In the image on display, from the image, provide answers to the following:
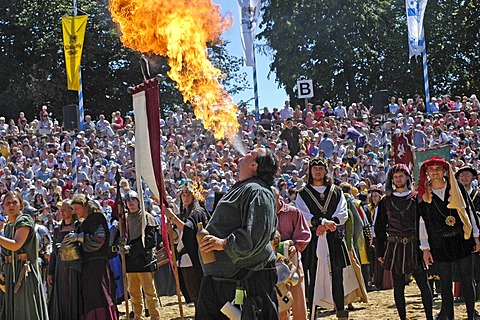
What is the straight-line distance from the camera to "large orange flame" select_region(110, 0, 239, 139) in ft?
31.1

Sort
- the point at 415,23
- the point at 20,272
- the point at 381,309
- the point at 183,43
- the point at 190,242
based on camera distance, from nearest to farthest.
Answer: the point at 20,272, the point at 183,43, the point at 190,242, the point at 381,309, the point at 415,23

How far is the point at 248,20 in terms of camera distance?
76.8 feet

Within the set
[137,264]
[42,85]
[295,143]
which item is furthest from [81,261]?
[42,85]

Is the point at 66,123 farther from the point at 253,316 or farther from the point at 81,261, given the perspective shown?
the point at 253,316

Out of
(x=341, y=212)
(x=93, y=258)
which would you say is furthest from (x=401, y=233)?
(x=93, y=258)

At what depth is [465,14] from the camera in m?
45.2

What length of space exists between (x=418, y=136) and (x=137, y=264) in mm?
11543

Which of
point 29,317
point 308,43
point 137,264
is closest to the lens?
point 29,317

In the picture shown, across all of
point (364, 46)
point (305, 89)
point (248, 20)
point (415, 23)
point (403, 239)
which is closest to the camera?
point (403, 239)

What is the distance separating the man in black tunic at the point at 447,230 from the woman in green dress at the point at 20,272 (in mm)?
4031

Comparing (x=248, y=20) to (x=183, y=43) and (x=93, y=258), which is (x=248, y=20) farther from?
(x=93, y=258)

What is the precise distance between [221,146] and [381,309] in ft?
35.3

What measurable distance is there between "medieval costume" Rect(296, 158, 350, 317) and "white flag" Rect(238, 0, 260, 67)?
42.6 ft

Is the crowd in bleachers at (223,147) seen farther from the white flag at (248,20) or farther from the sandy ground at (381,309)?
the sandy ground at (381,309)
